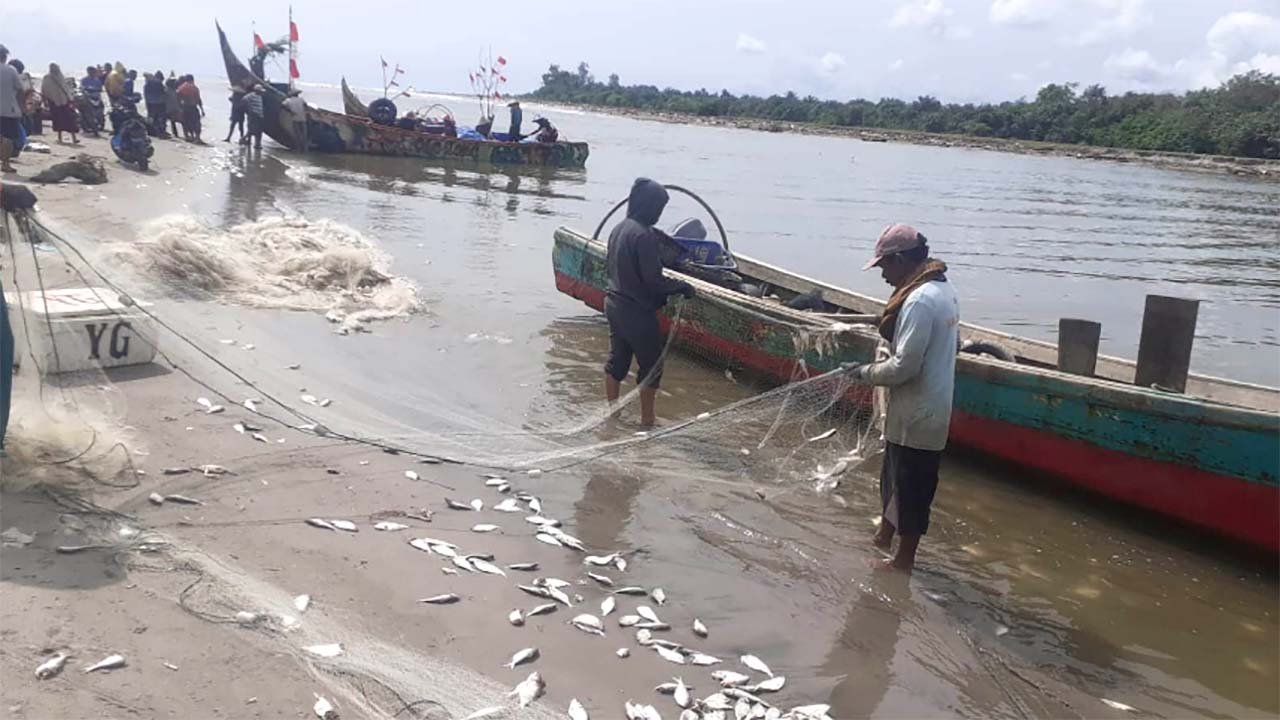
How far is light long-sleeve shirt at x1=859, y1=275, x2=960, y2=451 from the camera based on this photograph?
4961mm

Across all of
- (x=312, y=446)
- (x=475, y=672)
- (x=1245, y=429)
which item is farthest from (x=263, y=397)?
(x=1245, y=429)

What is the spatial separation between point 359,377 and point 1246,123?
67174 millimetres

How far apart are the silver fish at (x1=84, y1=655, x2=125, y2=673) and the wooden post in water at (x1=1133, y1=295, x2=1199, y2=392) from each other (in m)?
6.67

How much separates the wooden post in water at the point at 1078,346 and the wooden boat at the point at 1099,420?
1.66 feet

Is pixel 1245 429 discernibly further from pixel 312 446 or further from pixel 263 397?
pixel 263 397

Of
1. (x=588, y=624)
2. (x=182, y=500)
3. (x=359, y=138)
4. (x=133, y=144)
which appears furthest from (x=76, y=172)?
(x=588, y=624)

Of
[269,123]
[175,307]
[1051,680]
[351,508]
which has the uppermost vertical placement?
[269,123]

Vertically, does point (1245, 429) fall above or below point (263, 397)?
above

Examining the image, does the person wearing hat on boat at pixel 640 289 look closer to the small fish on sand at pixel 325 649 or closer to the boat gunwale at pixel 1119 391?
the boat gunwale at pixel 1119 391

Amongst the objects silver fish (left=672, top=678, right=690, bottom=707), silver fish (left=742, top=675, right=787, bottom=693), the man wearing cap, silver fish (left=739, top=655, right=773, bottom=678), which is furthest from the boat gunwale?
silver fish (left=672, top=678, right=690, bottom=707)

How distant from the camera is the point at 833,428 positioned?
6773 millimetres

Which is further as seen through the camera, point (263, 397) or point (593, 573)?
point (263, 397)

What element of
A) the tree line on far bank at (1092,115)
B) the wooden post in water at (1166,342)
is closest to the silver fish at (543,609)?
the wooden post in water at (1166,342)

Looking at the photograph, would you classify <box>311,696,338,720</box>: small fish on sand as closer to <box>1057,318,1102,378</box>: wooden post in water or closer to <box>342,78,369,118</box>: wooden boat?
<box>1057,318,1102,378</box>: wooden post in water
